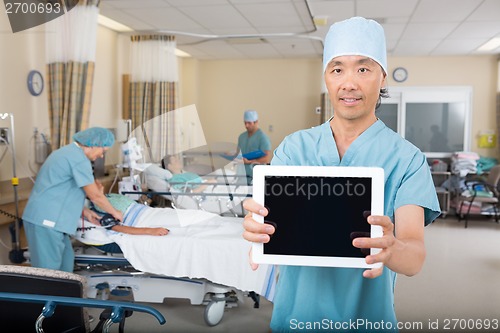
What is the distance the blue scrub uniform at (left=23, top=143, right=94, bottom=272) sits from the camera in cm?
291

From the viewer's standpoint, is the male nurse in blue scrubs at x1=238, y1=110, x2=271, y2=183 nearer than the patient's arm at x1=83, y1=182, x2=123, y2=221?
No

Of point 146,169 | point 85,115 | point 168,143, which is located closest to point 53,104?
point 85,115

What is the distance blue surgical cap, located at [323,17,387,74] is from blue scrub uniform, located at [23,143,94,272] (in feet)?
7.37

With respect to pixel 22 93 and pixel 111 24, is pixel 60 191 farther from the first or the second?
pixel 111 24

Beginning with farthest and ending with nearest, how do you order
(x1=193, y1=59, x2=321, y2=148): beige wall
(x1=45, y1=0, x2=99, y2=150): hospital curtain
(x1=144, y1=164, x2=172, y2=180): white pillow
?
(x1=193, y1=59, x2=321, y2=148): beige wall → (x1=144, y1=164, x2=172, y2=180): white pillow → (x1=45, y1=0, x2=99, y2=150): hospital curtain

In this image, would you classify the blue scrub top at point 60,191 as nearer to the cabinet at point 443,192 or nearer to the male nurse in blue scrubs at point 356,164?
the male nurse in blue scrubs at point 356,164

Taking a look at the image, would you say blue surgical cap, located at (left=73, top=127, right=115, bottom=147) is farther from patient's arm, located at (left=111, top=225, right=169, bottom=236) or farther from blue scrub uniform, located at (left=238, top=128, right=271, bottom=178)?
blue scrub uniform, located at (left=238, top=128, right=271, bottom=178)

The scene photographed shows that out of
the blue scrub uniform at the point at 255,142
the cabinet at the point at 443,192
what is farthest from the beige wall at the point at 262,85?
the blue scrub uniform at the point at 255,142

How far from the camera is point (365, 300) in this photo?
3.56 ft

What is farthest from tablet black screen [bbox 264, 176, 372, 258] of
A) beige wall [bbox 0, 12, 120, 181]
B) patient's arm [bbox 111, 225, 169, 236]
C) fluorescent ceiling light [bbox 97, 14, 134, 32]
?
fluorescent ceiling light [bbox 97, 14, 134, 32]

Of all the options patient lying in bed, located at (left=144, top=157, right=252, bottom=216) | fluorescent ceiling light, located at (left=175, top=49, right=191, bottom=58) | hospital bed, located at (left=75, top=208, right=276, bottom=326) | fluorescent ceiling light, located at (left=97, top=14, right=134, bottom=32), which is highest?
fluorescent ceiling light, located at (left=97, top=14, right=134, bottom=32)

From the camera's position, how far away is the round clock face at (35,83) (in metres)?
3.99

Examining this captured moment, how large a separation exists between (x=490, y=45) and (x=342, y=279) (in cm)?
584

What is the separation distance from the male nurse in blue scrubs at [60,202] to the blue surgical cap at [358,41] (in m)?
2.25
